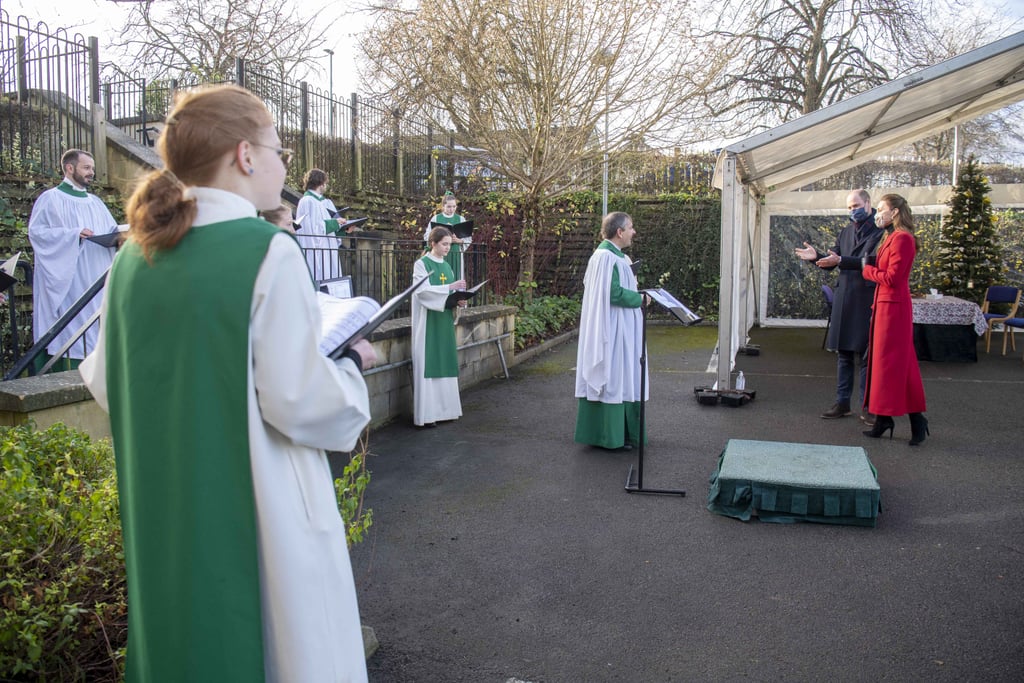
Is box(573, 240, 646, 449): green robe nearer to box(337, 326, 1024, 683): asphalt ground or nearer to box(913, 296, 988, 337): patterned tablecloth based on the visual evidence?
box(337, 326, 1024, 683): asphalt ground

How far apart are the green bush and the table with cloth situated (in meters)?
12.2

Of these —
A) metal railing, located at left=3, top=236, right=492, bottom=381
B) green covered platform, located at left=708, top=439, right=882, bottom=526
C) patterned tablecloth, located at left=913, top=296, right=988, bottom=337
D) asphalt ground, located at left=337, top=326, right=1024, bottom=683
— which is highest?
metal railing, located at left=3, top=236, right=492, bottom=381

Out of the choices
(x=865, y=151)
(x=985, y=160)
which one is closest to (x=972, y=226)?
(x=865, y=151)

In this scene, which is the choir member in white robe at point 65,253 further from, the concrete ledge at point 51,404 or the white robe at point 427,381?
the white robe at point 427,381

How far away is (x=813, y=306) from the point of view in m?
17.5

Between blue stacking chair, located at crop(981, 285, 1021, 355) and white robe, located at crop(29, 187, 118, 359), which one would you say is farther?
blue stacking chair, located at crop(981, 285, 1021, 355)

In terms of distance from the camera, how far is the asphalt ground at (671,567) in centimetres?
355

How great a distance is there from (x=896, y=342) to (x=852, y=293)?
1113 mm

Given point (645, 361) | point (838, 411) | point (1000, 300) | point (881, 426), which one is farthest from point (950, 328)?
point (645, 361)

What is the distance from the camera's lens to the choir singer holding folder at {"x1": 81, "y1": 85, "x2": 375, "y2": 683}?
1868mm

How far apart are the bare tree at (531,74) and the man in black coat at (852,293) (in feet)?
20.5

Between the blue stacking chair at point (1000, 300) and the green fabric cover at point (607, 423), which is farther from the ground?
the blue stacking chair at point (1000, 300)

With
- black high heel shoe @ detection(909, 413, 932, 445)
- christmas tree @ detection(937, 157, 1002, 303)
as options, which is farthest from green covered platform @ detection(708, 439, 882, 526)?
christmas tree @ detection(937, 157, 1002, 303)

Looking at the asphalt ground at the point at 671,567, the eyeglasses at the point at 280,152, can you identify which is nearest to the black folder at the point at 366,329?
the eyeglasses at the point at 280,152
